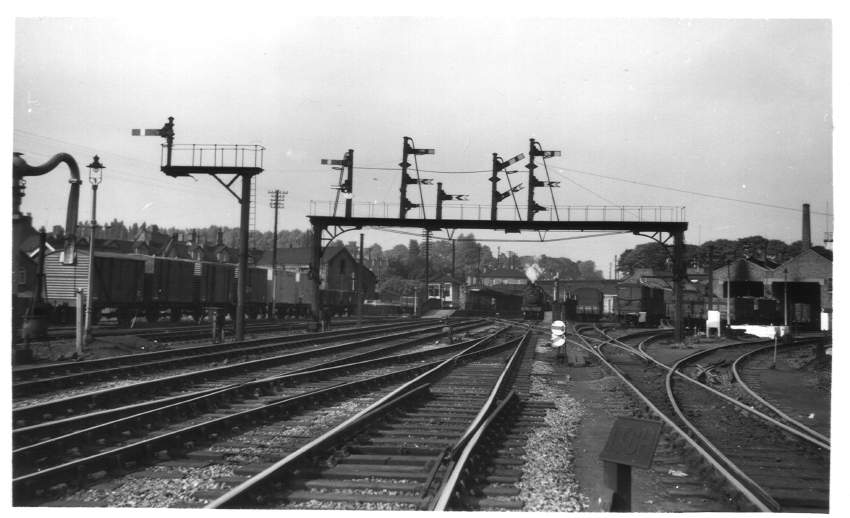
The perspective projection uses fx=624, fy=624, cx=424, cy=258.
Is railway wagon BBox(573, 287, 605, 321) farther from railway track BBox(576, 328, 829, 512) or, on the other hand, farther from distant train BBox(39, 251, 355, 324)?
railway track BBox(576, 328, 829, 512)

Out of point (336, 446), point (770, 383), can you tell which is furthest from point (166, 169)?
point (770, 383)

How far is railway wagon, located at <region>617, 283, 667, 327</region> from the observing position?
40.0 m

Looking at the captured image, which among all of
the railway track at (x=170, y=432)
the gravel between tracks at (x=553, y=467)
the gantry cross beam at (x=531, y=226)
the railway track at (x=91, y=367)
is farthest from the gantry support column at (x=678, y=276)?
the gravel between tracks at (x=553, y=467)

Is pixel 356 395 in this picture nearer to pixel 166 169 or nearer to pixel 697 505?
pixel 697 505

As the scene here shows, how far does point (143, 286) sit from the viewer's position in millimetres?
29156

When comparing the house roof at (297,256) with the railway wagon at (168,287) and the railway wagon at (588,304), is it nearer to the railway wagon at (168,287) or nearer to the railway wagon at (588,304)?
the railway wagon at (588,304)

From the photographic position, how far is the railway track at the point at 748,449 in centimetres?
500

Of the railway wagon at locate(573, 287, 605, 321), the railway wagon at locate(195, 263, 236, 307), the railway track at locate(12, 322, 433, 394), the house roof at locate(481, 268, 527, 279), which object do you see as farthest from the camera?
the house roof at locate(481, 268, 527, 279)

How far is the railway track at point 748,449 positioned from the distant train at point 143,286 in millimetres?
18059

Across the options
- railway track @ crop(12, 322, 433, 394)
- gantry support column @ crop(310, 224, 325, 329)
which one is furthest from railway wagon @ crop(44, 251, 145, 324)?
railway track @ crop(12, 322, 433, 394)

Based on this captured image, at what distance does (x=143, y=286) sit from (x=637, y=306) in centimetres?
2947

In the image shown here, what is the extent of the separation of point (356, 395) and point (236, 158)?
1254 cm

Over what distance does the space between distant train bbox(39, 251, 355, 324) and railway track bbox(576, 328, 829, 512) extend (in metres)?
18.1

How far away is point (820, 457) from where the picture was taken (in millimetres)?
6348
